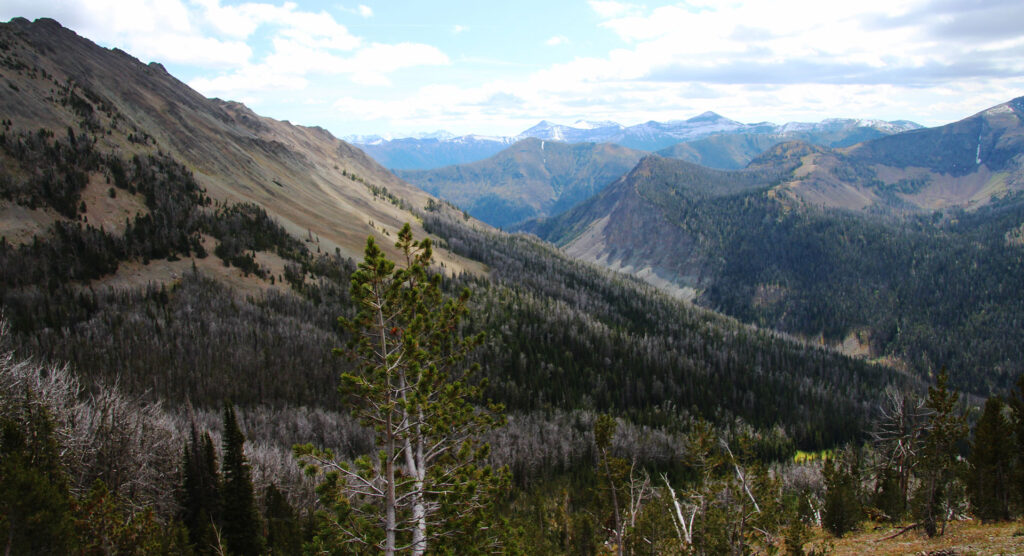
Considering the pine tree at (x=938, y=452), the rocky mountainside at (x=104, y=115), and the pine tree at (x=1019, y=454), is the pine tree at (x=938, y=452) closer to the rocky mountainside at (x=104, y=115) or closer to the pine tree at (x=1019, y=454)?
the pine tree at (x=1019, y=454)

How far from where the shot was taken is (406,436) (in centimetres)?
1723

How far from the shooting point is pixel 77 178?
5182 inches

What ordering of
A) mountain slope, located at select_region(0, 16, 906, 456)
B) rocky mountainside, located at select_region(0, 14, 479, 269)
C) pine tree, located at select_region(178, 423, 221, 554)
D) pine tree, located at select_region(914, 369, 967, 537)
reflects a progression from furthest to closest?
rocky mountainside, located at select_region(0, 14, 479, 269) → mountain slope, located at select_region(0, 16, 906, 456) → pine tree, located at select_region(178, 423, 221, 554) → pine tree, located at select_region(914, 369, 967, 537)

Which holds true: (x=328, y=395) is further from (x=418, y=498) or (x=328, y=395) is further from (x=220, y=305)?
(x=418, y=498)

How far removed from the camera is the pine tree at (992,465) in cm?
4122

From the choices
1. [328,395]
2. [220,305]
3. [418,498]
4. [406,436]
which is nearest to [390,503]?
[418,498]

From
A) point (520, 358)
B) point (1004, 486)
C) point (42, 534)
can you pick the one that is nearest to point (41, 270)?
point (520, 358)

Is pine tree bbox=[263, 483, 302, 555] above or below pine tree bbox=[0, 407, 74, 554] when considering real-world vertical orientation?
below

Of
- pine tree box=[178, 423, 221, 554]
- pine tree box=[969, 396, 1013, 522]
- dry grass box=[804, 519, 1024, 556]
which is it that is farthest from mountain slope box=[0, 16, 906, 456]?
pine tree box=[969, 396, 1013, 522]

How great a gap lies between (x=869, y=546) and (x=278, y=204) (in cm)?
19151

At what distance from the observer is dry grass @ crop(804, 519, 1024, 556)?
28609 millimetres

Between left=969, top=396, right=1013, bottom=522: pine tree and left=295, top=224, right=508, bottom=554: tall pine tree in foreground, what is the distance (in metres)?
43.3

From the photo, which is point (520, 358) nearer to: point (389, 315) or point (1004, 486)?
point (1004, 486)

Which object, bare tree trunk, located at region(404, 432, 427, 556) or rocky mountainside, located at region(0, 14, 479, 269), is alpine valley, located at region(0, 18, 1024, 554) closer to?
bare tree trunk, located at region(404, 432, 427, 556)
